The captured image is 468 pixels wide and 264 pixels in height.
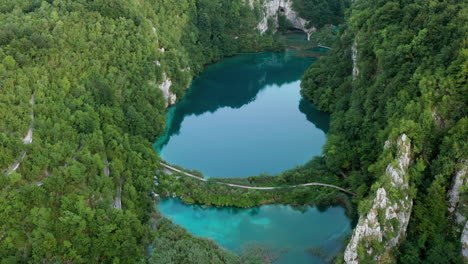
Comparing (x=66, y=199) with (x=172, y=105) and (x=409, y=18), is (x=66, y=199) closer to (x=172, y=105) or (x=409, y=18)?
(x=172, y=105)

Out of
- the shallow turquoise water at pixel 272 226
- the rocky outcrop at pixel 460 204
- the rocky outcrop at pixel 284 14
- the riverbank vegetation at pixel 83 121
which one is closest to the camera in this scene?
the rocky outcrop at pixel 460 204

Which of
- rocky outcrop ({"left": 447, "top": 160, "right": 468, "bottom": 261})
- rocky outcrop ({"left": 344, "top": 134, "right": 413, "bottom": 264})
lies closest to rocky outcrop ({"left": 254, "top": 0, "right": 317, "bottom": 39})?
rocky outcrop ({"left": 344, "top": 134, "right": 413, "bottom": 264})

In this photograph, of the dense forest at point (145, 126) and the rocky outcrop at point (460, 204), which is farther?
the dense forest at point (145, 126)

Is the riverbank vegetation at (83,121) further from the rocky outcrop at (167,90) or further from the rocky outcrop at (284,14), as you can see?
the rocky outcrop at (284,14)

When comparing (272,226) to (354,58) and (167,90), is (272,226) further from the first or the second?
(167,90)

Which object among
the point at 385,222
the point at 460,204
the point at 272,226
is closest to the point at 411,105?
the point at 460,204

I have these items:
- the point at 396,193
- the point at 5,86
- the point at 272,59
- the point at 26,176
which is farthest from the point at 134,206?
the point at 272,59

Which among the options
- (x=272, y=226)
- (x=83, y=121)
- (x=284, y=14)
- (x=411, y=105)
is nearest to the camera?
(x=411, y=105)

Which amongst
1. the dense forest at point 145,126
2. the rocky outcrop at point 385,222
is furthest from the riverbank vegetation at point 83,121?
the rocky outcrop at point 385,222
